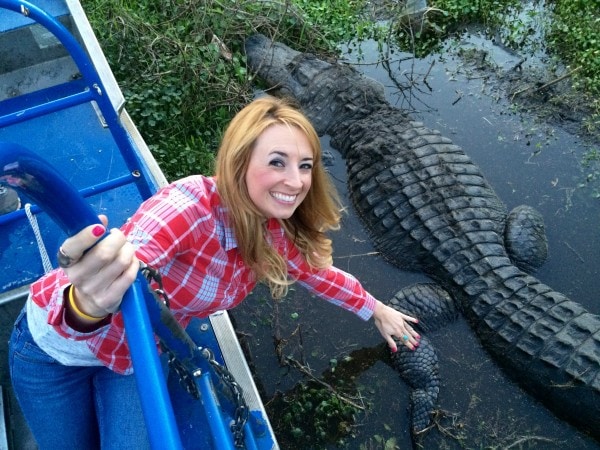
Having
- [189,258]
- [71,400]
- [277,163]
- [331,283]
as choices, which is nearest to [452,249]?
[331,283]

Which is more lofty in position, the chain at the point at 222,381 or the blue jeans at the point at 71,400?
the chain at the point at 222,381

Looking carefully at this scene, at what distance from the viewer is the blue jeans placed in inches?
68.4

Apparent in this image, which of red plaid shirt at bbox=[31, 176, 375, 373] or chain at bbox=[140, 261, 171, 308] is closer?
chain at bbox=[140, 261, 171, 308]

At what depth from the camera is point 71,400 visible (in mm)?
1852

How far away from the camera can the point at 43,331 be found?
5.17 ft

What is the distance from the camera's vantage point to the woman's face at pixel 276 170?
70.4 inches

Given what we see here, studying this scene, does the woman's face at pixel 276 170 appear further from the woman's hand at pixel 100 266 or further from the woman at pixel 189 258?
the woman's hand at pixel 100 266

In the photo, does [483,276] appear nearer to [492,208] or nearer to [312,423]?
[492,208]

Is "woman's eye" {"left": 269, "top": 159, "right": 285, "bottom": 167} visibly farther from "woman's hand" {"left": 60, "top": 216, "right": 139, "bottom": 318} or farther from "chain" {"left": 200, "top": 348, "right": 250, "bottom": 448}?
"woman's hand" {"left": 60, "top": 216, "right": 139, "bottom": 318}

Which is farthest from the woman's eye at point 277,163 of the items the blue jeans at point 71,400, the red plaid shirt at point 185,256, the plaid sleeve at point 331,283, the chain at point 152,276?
the blue jeans at point 71,400

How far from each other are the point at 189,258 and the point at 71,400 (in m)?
0.71

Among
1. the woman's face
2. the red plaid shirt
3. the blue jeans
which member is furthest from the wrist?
the woman's face

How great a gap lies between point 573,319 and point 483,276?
0.57m

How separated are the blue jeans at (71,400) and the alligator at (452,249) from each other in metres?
1.71
